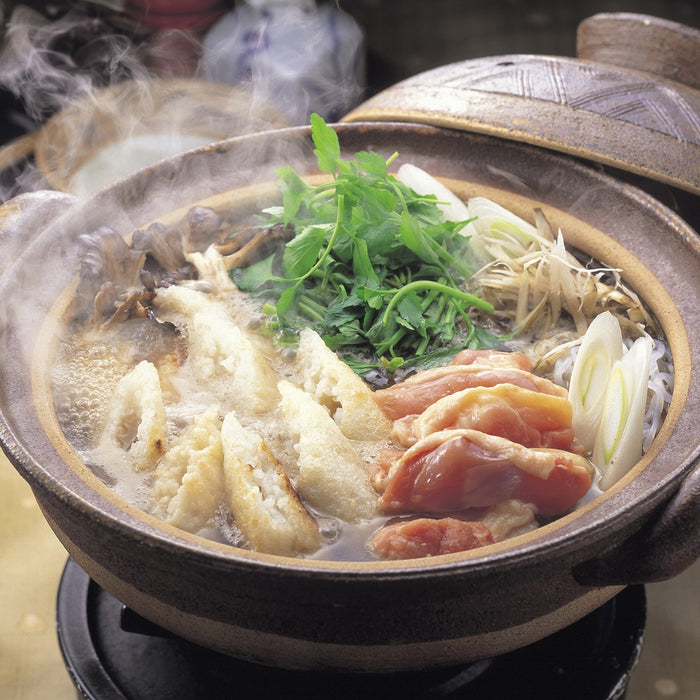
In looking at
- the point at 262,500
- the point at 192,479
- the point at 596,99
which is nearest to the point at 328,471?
the point at 262,500

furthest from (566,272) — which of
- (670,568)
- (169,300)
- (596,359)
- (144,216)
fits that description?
(144,216)

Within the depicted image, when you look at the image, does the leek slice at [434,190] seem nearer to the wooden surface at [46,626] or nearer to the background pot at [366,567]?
the background pot at [366,567]

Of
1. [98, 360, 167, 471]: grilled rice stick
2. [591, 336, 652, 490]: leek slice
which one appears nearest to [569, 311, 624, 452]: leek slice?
[591, 336, 652, 490]: leek slice

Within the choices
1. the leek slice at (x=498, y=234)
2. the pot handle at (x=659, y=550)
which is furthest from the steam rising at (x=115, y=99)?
the pot handle at (x=659, y=550)

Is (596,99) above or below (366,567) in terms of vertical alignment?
Result: above

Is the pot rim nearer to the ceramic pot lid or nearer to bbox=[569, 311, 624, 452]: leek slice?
bbox=[569, 311, 624, 452]: leek slice

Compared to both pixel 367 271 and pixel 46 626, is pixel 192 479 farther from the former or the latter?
pixel 46 626

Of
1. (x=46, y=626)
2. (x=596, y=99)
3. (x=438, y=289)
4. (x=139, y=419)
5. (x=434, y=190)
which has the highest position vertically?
(x=596, y=99)
